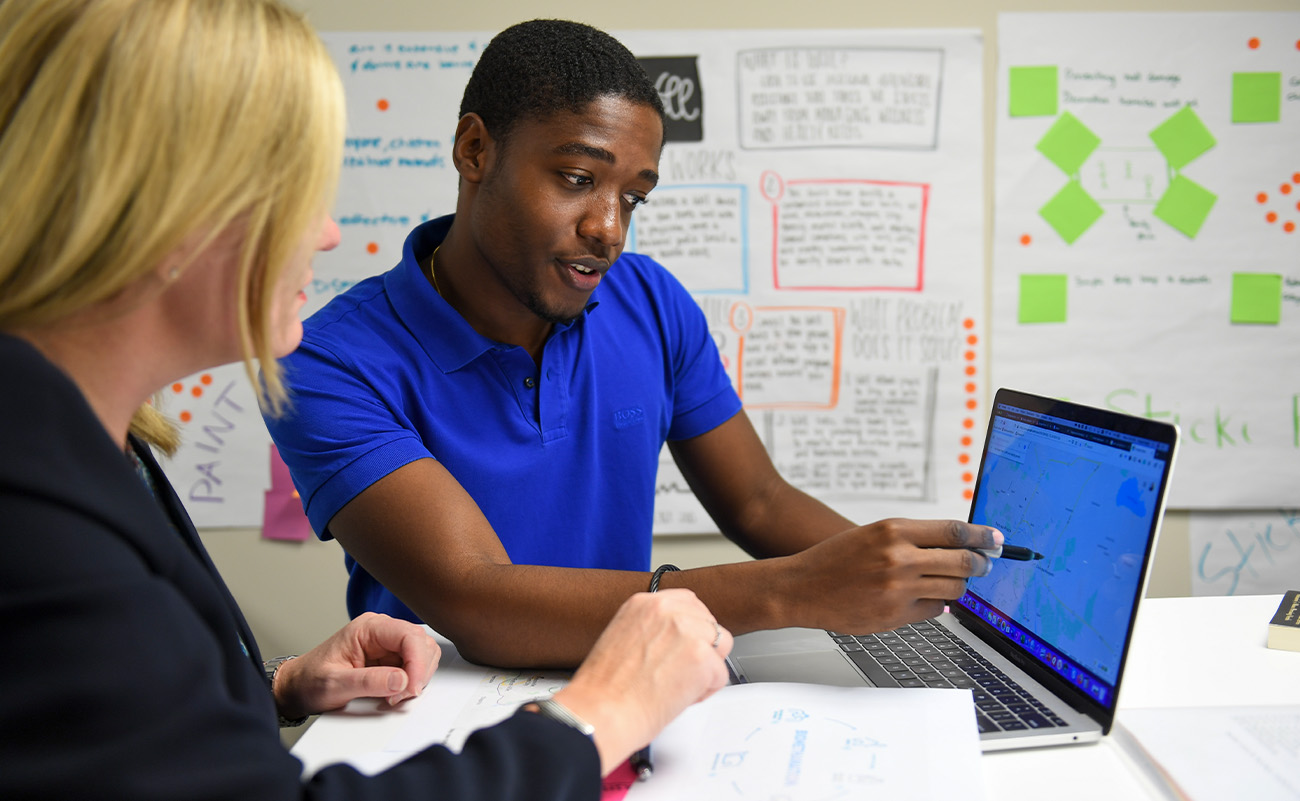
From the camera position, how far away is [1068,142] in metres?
2.22

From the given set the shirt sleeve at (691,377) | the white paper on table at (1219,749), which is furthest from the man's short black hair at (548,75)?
→ the white paper on table at (1219,749)

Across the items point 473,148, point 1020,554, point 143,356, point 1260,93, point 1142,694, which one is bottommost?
point 1142,694

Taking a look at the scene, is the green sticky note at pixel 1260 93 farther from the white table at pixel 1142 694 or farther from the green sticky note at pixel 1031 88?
the white table at pixel 1142 694

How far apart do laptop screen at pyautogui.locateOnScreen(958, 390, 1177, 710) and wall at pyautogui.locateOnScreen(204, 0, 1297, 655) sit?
1.40 m

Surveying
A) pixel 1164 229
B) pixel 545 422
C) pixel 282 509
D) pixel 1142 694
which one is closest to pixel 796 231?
pixel 1164 229

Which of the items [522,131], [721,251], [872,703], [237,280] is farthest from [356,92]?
[872,703]

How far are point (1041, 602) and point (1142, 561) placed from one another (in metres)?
0.15

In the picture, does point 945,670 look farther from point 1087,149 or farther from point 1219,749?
point 1087,149

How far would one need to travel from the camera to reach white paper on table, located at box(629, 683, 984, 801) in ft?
2.12

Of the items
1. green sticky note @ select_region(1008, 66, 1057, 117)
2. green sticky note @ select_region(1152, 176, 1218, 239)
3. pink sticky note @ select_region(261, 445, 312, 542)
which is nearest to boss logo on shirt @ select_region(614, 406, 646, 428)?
pink sticky note @ select_region(261, 445, 312, 542)

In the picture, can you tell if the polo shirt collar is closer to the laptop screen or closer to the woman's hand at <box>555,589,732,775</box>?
the woman's hand at <box>555,589,732,775</box>

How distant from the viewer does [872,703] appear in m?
0.77

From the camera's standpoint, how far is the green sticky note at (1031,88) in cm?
221

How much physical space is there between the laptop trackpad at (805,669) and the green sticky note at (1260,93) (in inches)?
Result: 81.8
